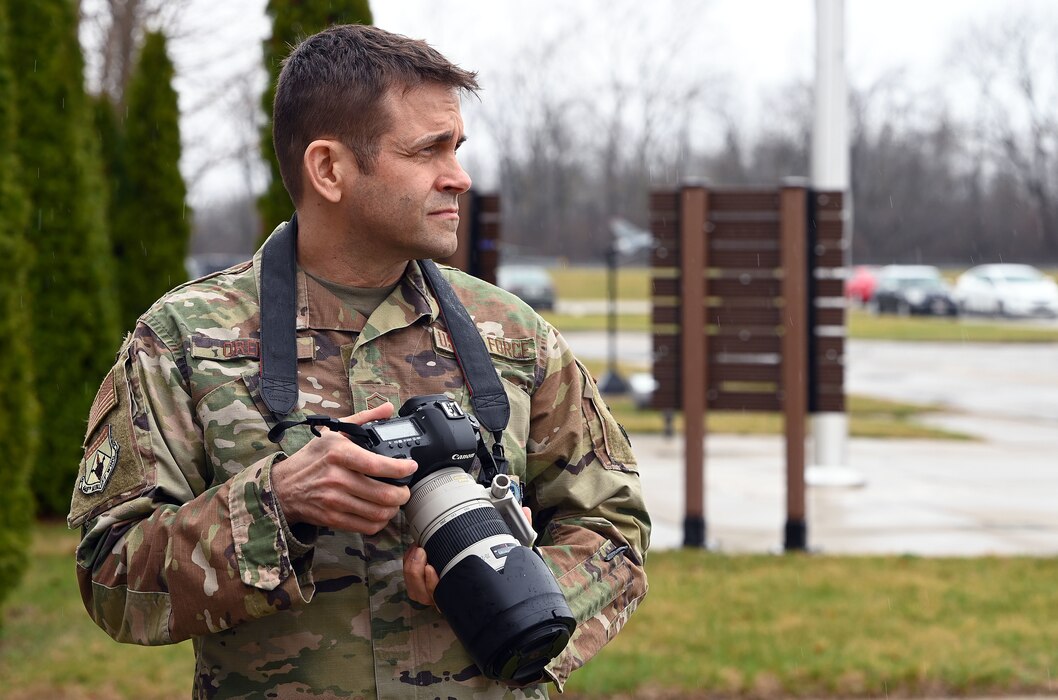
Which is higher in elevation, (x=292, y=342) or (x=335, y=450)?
(x=292, y=342)

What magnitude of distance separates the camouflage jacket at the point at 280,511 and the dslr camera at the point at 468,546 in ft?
0.47

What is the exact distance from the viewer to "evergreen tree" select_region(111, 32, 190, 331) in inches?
375

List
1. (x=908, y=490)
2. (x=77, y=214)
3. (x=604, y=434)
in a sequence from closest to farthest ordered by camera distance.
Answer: (x=604, y=434) < (x=77, y=214) < (x=908, y=490)

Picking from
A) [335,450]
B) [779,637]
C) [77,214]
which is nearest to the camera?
[335,450]

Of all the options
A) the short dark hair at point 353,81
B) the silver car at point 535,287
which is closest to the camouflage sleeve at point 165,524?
the short dark hair at point 353,81

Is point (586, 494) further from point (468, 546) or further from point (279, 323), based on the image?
point (279, 323)

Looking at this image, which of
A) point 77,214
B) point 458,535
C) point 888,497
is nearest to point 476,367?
point 458,535

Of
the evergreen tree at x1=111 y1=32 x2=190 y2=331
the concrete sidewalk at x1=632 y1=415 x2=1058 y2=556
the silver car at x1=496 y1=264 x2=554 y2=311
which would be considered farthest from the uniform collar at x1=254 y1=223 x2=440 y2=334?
the silver car at x1=496 y1=264 x2=554 y2=311

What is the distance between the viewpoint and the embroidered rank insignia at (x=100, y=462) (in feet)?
5.76

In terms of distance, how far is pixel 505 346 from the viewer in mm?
2008

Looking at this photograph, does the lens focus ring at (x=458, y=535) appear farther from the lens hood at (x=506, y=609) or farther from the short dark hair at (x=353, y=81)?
the short dark hair at (x=353, y=81)

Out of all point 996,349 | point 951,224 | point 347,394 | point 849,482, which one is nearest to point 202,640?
point 347,394

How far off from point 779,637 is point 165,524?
163 inches

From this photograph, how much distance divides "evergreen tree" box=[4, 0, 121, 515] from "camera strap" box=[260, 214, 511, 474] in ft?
21.6
